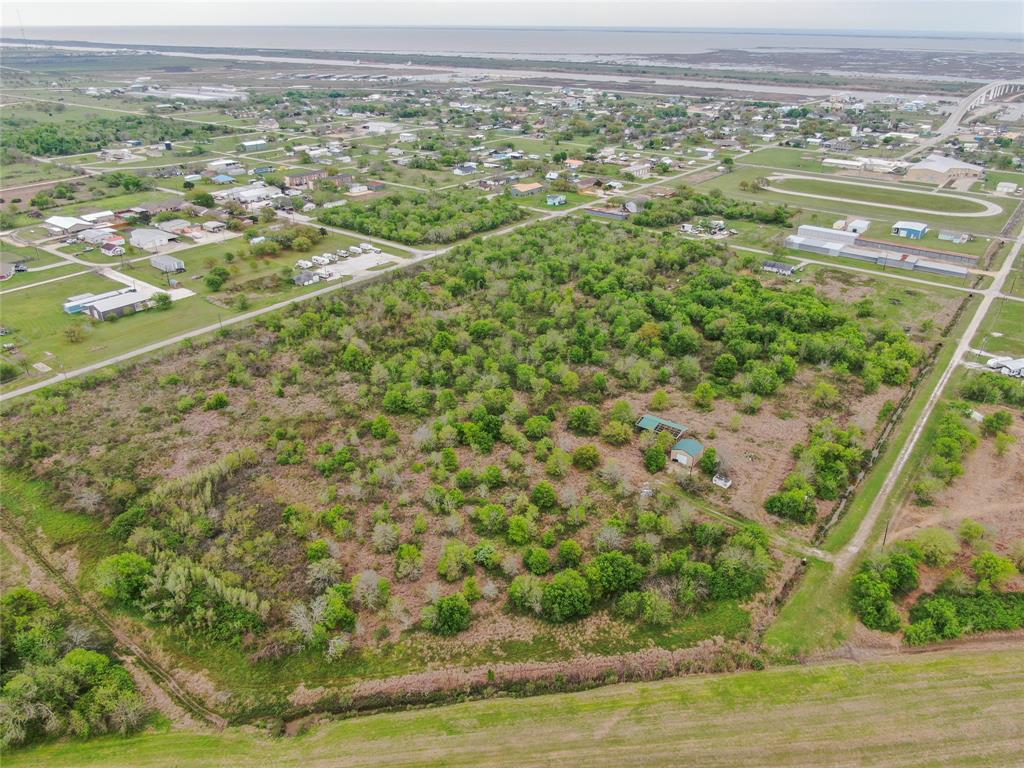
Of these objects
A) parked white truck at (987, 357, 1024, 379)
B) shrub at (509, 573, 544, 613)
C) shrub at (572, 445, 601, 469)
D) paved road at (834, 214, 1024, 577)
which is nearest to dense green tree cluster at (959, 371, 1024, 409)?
paved road at (834, 214, 1024, 577)

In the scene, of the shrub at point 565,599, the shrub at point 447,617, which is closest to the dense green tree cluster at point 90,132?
the shrub at point 447,617

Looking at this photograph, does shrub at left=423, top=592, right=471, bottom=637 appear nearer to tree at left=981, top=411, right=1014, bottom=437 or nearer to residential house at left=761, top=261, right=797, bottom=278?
tree at left=981, top=411, right=1014, bottom=437

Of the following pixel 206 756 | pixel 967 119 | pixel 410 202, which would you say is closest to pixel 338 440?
pixel 206 756

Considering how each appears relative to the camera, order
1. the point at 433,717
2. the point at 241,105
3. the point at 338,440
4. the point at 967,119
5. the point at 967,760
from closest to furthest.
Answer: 1. the point at 967,760
2. the point at 433,717
3. the point at 338,440
4. the point at 967,119
5. the point at 241,105

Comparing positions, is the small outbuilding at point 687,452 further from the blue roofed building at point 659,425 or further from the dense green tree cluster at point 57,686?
the dense green tree cluster at point 57,686

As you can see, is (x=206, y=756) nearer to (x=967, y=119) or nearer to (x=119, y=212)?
(x=119, y=212)

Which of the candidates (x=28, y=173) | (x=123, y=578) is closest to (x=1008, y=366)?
(x=123, y=578)

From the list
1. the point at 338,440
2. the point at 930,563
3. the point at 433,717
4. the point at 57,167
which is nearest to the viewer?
the point at 433,717
